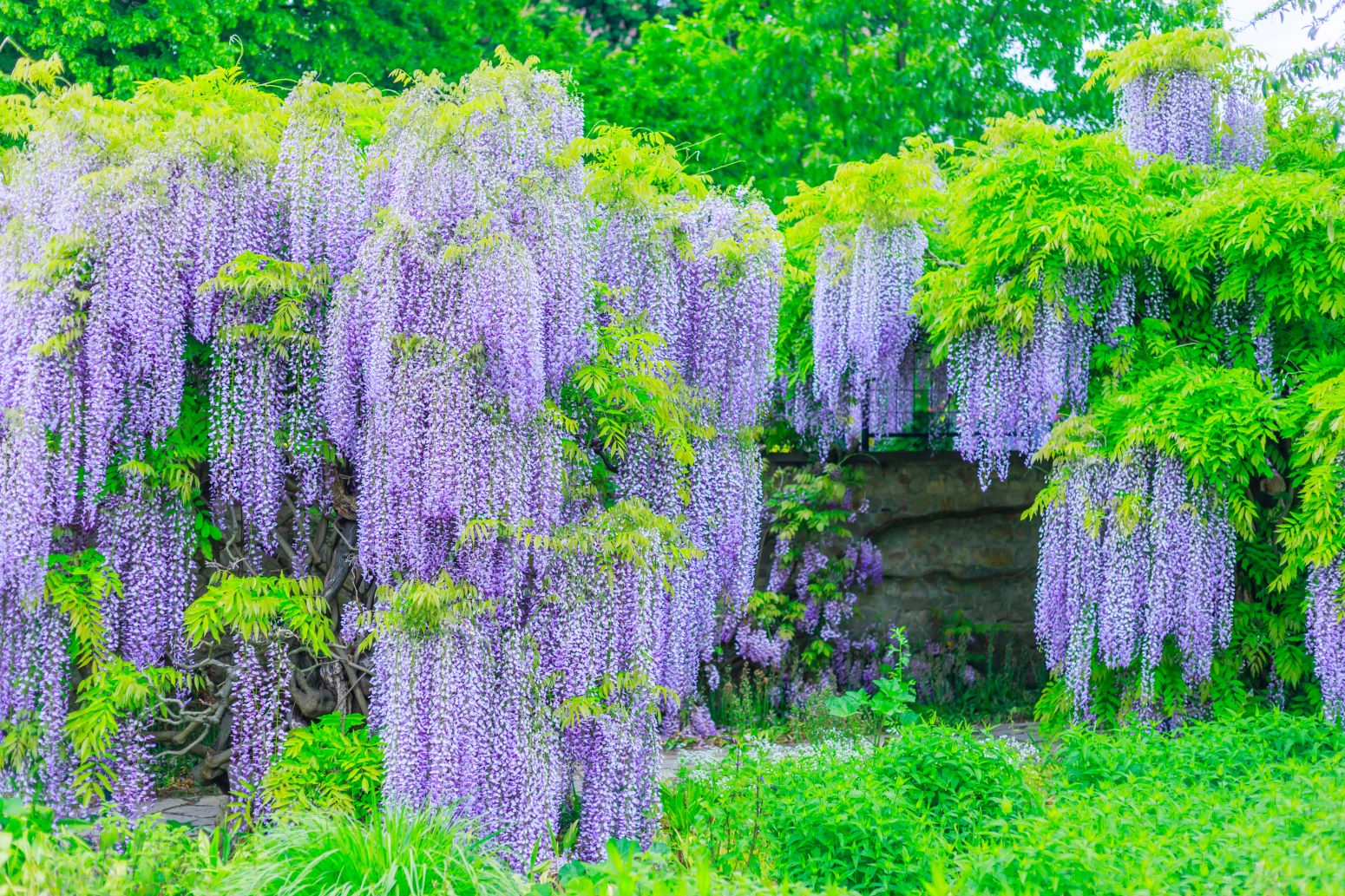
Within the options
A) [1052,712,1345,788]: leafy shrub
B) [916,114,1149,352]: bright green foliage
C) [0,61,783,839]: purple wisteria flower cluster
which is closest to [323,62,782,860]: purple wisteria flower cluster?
[0,61,783,839]: purple wisteria flower cluster

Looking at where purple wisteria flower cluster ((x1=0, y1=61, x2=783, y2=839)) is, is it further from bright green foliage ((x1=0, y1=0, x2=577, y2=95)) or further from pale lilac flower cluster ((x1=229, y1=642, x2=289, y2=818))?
bright green foliage ((x1=0, y1=0, x2=577, y2=95))

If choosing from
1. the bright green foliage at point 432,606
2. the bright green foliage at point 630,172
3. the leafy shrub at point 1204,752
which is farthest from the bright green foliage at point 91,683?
the leafy shrub at point 1204,752

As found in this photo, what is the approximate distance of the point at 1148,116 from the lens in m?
8.41

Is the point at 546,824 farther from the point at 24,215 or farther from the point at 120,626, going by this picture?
the point at 24,215

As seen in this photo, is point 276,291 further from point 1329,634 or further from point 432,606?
point 1329,634

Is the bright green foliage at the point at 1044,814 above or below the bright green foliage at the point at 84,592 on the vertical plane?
below

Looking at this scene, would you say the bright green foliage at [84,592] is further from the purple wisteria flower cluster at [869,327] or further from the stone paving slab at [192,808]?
the purple wisteria flower cluster at [869,327]

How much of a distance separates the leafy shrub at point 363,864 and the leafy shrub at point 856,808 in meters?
1.16

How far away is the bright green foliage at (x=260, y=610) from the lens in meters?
4.67

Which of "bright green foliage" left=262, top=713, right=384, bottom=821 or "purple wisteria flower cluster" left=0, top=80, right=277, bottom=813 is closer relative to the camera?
"purple wisteria flower cluster" left=0, top=80, right=277, bottom=813

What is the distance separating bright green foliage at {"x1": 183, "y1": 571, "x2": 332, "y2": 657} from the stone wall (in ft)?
18.9

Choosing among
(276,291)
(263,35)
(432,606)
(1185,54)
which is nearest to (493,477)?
(432,606)

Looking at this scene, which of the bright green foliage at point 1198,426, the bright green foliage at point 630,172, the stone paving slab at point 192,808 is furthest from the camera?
the bright green foliage at point 1198,426

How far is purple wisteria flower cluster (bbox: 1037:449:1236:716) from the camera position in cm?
653
